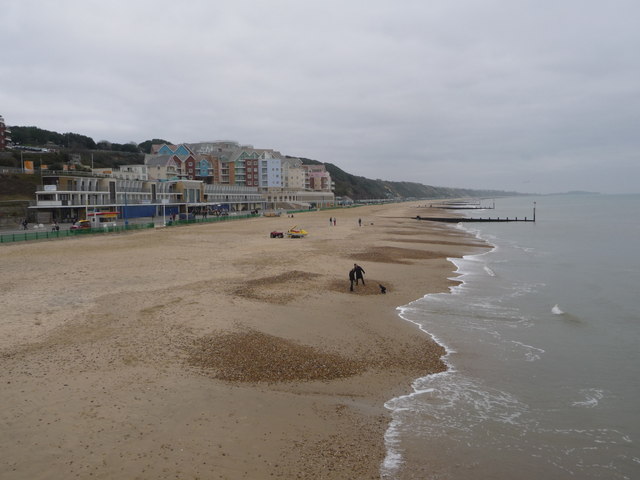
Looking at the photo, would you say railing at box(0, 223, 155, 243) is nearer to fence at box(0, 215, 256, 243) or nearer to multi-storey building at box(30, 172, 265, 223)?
fence at box(0, 215, 256, 243)

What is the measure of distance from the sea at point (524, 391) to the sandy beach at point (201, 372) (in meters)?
0.80

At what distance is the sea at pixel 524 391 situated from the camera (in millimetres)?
7438

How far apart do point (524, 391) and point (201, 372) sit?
7.88 meters

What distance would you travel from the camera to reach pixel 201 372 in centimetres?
1026

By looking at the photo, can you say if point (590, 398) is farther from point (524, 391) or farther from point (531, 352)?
point (531, 352)

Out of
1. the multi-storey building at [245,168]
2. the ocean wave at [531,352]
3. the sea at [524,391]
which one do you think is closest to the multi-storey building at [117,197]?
the multi-storey building at [245,168]

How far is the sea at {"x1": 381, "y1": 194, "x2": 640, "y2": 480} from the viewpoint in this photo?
7.44 m

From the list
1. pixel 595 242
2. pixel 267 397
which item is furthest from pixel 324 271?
pixel 595 242

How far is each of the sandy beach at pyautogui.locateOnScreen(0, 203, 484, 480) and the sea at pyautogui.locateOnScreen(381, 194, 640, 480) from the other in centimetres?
80

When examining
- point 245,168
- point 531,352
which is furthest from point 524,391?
point 245,168

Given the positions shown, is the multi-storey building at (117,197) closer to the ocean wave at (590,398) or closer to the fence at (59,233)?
the fence at (59,233)

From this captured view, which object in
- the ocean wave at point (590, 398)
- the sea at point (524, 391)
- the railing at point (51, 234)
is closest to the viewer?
the sea at point (524, 391)

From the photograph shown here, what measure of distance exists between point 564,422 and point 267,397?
6.31 metres

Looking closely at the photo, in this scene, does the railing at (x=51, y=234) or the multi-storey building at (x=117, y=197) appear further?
the multi-storey building at (x=117, y=197)
